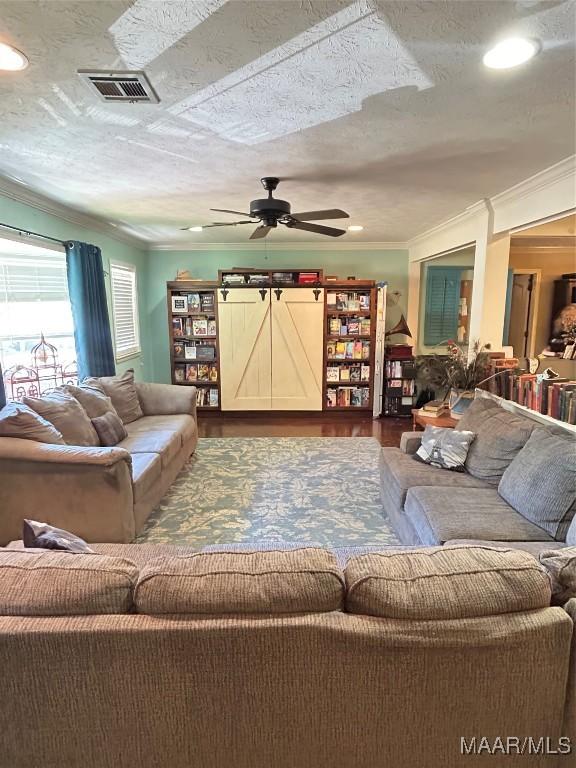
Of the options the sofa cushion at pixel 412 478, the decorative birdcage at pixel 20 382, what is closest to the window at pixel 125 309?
the decorative birdcage at pixel 20 382

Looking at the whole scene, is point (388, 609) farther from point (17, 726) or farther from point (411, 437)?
point (411, 437)

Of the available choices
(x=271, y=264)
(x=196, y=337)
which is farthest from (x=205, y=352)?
(x=271, y=264)

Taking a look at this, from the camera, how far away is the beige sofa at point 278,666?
1.03 metres

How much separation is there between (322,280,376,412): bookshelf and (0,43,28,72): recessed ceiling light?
15.0 feet

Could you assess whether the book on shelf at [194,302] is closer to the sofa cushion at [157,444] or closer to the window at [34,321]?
the window at [34,321]

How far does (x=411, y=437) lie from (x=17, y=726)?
2.72m

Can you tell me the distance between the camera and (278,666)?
1047 mm

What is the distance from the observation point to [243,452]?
14.7 ft

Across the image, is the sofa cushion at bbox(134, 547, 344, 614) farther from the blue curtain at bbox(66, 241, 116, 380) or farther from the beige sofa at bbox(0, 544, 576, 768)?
the blue curtain at bbox(66, 241, 116, 380)

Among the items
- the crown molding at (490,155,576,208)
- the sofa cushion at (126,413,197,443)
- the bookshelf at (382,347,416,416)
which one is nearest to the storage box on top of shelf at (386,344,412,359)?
the bookshelf at (382,347,416,416)

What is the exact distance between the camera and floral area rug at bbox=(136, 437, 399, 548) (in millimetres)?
2836

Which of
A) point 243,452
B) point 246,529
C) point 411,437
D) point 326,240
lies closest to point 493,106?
→ point 411,437

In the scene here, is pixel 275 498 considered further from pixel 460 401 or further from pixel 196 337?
pixel 196 337

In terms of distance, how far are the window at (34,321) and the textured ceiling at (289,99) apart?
0.66 meters
